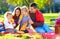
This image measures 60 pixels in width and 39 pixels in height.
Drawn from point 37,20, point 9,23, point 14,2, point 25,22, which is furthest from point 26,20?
point 14,2

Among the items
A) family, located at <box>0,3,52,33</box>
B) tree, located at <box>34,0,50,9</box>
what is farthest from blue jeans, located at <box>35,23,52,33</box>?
tree, located at <box>34,0,50,9</box>

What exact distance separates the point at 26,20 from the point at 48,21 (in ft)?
1.67

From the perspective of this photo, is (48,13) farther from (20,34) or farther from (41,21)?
(20,34)

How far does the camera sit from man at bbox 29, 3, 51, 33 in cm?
809

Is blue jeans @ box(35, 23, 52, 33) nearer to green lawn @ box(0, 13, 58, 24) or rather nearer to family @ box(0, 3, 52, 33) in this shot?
family @ box(0, 3, 52, 33)

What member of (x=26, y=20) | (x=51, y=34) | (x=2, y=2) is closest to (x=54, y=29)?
(x=51, y=34)

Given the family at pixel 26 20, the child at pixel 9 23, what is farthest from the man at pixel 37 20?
the child at pixel 9 23

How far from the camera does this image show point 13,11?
26.6 feet

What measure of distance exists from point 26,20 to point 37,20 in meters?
0.26

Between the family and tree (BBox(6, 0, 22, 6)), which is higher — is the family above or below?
below

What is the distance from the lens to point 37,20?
8.12 m

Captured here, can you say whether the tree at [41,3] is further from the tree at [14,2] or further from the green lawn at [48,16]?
the tree at [14,2]

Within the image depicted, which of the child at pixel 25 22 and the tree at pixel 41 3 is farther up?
the tree at pixel 41 3

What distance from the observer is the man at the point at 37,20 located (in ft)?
26.6
